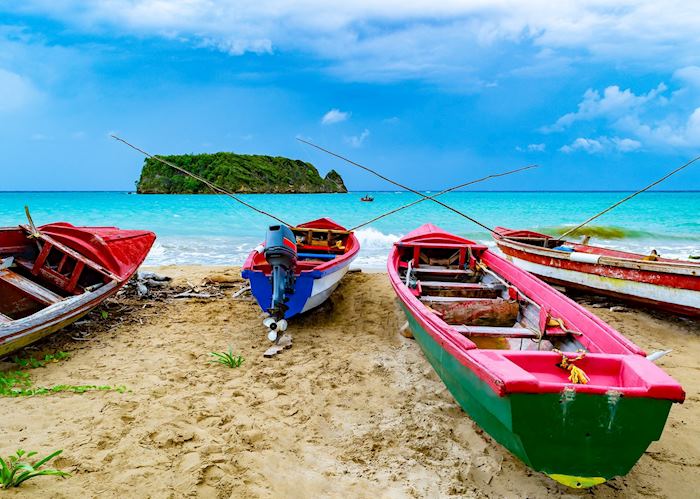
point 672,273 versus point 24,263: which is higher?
point 672,273

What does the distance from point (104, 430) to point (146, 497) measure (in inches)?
38.0

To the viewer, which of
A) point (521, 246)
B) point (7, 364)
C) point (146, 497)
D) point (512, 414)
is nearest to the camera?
point (512, 414)

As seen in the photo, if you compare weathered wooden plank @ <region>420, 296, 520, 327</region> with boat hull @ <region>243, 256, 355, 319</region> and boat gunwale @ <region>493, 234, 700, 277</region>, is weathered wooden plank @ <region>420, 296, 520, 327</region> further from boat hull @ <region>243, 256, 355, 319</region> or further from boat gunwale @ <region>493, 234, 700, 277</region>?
boat gunwale @ <region>493, 234, 700, 277</region>

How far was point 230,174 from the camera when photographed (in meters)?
64.2

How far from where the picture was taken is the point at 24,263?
636 centimetres

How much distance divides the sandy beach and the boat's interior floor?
74 cm

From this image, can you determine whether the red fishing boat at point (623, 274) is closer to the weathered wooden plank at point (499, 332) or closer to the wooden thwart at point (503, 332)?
the wooden thwart at point (503, 332)

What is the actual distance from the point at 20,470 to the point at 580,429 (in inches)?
140

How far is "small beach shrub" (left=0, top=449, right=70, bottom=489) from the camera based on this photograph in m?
2.61

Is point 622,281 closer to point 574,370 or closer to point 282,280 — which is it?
point 574,370

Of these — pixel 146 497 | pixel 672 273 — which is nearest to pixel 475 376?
pixel 146 497

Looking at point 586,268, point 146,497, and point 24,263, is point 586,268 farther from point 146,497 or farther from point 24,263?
point 24,263

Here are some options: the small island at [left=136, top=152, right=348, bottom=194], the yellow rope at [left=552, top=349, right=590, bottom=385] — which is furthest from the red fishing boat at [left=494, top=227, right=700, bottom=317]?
the small island at [left=136, top=152, right=348, bottom=194]

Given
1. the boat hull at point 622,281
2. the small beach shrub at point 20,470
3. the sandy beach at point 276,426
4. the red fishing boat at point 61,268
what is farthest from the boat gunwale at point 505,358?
the red fishing boat at point 61,268
